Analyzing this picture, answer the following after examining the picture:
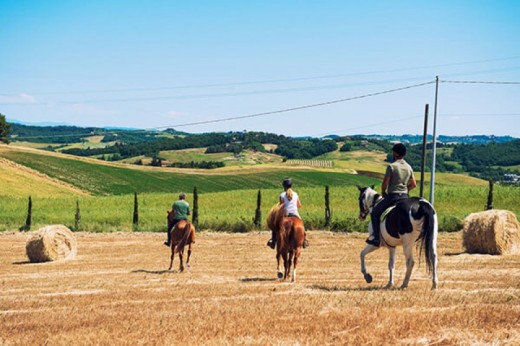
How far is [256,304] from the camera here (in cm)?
1312

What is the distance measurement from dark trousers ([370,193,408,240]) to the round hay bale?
52.1ft

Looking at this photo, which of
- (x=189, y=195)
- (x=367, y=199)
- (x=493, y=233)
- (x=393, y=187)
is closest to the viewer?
(x=393, y=187)

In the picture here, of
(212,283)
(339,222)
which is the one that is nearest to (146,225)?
(339,222)

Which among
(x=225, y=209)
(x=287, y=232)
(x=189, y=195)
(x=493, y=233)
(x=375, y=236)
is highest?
(x=375, y=236)

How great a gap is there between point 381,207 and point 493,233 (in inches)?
436

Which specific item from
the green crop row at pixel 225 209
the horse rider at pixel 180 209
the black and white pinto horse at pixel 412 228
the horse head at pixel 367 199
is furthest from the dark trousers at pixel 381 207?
the green crop row at pixel 225 209

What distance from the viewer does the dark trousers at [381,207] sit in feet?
48.1

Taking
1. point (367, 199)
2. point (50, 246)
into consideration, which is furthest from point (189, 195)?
point (367, 199)

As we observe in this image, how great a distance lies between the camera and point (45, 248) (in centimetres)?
2681

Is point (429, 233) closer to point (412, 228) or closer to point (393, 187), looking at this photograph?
point (412, 228)

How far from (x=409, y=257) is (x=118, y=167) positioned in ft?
272

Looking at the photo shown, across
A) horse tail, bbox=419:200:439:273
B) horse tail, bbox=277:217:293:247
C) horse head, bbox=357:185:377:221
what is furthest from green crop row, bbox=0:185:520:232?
horse tail, bbox=419:200:439:273

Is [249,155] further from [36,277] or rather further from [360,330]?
[360,330]

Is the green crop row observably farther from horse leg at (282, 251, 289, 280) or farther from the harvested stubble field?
horse leg at (282, 251, 289, 280)
